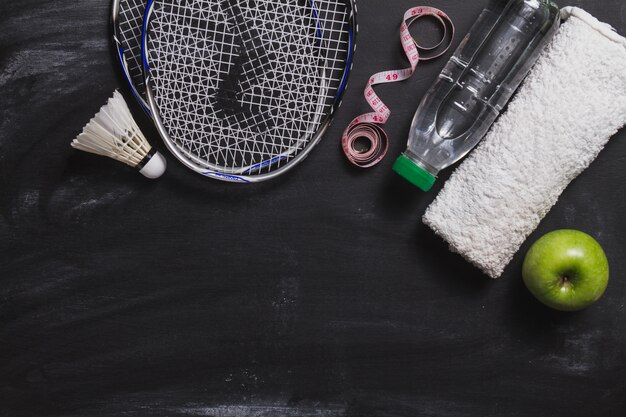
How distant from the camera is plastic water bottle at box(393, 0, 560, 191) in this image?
1577 mm

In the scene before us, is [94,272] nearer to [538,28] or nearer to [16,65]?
[16,65]

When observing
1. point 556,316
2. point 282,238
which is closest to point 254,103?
point 282,238

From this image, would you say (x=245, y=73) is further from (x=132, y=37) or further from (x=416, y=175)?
(x=416, y=175)

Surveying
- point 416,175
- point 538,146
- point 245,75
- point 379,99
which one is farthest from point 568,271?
point 245,75

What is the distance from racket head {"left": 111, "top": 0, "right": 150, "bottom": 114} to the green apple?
1.19 meters

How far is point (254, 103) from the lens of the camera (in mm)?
1621

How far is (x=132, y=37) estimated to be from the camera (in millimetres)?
1629

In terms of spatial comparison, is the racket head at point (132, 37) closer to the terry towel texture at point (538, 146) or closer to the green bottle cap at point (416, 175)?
the green bottle cap at point (416, 175)

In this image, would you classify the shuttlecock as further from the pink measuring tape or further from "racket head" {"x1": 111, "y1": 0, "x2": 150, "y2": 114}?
the pink measuring tape

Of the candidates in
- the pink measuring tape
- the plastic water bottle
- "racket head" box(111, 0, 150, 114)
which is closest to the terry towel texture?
the plastic water bottle

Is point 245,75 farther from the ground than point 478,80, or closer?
closer

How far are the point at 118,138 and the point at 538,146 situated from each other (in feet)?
3.81

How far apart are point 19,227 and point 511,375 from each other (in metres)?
1.56

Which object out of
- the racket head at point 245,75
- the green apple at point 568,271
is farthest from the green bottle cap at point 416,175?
the green apple at point 568,271
